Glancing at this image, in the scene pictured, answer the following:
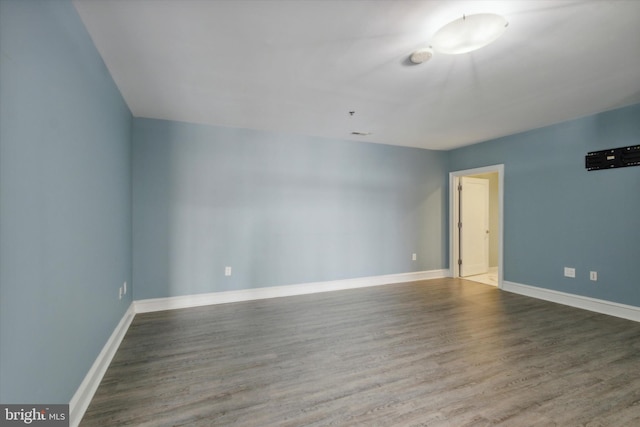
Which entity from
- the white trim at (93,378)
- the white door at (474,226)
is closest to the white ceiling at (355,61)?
the white door at (474,226)

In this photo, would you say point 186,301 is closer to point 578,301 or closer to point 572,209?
point 578,301

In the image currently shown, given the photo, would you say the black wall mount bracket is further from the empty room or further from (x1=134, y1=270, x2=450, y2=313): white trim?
(x1=134, y1=270, x2=450, y2=313): white trim

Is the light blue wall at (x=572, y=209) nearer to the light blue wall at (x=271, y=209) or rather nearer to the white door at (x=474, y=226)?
the white door at (x=474, y=226)

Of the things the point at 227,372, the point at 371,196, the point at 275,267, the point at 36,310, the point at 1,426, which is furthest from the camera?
the point at 371,196

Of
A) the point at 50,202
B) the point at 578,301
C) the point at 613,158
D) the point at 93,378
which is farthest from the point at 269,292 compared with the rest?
the point at 613,158

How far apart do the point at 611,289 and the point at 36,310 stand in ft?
17.9

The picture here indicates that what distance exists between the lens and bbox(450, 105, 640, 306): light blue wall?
11.3 ft

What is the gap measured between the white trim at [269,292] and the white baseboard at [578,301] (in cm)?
144

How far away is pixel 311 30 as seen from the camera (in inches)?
76.6

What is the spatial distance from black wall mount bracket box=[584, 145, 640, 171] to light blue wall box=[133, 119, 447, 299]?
2339mm

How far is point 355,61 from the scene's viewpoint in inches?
92.6

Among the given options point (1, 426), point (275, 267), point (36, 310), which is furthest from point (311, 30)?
point (275, 267)

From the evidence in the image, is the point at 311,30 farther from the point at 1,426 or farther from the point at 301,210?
the point at 301,210

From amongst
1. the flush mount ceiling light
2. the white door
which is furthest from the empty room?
the white door
